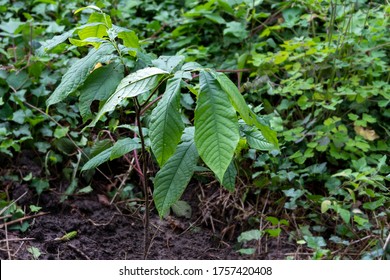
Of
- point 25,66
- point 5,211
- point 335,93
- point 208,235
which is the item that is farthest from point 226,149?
Result: point 25,66

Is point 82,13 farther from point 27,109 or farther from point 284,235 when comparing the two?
point 284,235

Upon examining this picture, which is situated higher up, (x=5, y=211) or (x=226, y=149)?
(x=226, y=149)

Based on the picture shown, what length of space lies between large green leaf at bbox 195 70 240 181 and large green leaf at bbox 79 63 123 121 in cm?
36

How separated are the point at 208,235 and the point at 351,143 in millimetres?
837

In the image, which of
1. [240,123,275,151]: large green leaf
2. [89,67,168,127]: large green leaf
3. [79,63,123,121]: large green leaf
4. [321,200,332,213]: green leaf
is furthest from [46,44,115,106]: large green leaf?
[321,200,332,213]: green leaf

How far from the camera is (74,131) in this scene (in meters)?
3.01

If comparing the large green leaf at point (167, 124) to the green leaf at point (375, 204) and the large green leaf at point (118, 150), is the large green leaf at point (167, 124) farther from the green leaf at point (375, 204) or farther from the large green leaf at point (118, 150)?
the green leaf at point (375, 204)

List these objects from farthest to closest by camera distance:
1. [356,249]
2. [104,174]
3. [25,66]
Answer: [25,66]
[104,174]
[356,249]

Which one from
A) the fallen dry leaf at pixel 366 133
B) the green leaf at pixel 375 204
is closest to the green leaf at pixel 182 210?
the green leaf at pixel 375 204

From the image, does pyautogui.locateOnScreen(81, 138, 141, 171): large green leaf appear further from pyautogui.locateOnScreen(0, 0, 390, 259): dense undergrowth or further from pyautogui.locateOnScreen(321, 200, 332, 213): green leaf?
pyautogui.locateOnScreen(321, 200, 332, 213): green leaf

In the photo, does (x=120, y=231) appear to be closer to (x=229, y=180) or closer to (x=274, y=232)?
(x=274, y=232)

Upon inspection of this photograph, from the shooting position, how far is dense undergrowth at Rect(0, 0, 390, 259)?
257 cm

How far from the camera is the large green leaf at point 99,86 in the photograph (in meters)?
1.75

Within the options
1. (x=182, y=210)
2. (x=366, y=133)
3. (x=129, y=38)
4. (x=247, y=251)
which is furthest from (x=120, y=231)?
(x=366, y=133)
